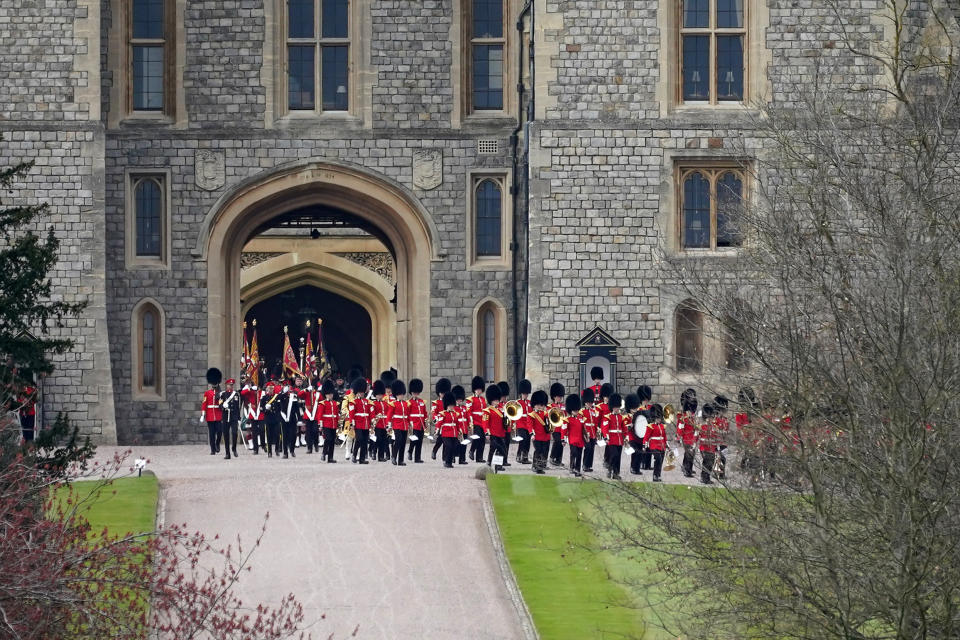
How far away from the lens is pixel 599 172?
3102cm

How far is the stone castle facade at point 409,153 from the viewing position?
102 feet

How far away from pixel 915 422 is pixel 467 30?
19.7m

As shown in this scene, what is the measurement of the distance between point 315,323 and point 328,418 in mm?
22925

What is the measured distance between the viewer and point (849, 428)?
1447 centimetres

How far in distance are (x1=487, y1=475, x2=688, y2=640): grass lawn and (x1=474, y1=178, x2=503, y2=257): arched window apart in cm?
820

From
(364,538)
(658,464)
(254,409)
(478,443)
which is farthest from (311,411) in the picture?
(364,538)

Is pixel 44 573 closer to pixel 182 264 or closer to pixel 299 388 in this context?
pixel 299 388

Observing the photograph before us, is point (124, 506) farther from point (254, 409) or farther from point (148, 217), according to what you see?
point (148, 217)

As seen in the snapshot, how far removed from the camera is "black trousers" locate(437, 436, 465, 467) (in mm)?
26500

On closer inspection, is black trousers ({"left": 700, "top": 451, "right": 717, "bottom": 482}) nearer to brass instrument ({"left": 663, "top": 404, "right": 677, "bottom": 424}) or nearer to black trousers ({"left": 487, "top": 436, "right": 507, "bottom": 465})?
black trousers ({"left": 487, "top": 436, "right": 507, "bottom": 465})

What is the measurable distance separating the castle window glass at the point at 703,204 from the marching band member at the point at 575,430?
567 centimetres

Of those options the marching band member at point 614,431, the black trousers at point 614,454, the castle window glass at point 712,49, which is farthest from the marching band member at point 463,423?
the castle window glass at point 712,49

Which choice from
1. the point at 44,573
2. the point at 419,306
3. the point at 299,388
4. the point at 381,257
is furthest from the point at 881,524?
the point at 381,257

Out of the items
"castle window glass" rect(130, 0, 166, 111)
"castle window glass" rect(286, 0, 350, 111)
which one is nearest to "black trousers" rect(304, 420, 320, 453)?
"castle window glass" rect(286, 0, 350, 111)
